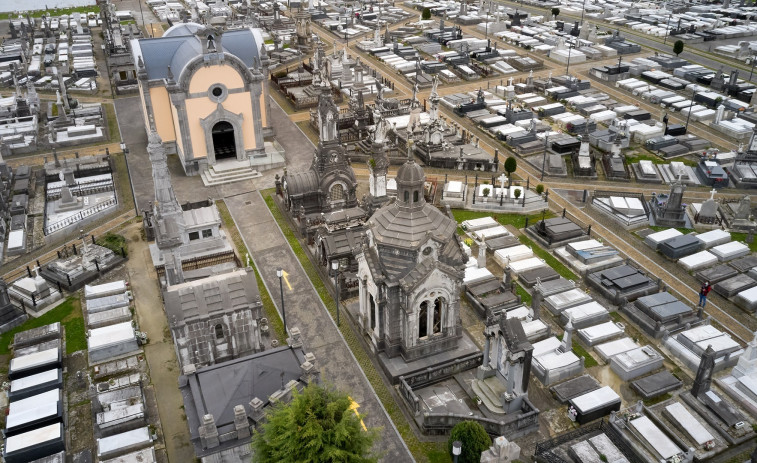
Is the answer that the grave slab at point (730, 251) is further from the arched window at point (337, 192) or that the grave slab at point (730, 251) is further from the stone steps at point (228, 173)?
the stone steps at point (228, 173)

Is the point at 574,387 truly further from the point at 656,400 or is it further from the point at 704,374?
the point at 704,374

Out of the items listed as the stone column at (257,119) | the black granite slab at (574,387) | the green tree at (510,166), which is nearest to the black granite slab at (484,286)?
the black granite slab at (574,387)

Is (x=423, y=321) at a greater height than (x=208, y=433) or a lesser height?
lesser

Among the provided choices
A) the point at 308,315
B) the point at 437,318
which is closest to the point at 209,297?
the point at 308,315

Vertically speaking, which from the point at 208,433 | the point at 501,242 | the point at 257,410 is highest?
the point at 257,410

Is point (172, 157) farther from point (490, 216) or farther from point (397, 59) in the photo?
point (397, 59)

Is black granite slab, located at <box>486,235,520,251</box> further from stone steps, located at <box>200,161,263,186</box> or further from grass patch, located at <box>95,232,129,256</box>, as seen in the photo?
grass patch, located at <box>95,232,129,256</box>

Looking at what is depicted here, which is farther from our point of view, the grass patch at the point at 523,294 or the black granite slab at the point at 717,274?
the black granite slab at the point at 717,274
